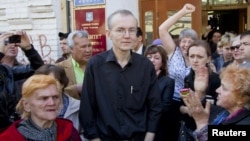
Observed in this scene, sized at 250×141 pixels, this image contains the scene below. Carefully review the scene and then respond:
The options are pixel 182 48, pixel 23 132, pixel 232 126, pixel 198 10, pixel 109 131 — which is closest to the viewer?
pixel 232 126

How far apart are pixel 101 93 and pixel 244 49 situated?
167 cm

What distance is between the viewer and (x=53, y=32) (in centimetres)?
827

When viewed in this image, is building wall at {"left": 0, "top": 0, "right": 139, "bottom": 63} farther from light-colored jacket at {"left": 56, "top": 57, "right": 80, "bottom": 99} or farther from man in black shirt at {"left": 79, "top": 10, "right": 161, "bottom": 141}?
man in black shirt at {"left": 79, "top": 10, "right": 161, "bottom": 141}

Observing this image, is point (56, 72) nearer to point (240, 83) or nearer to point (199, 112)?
point (199, 112)

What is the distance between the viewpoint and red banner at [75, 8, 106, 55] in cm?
739

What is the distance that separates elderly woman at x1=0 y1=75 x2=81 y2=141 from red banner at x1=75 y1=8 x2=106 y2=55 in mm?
4528

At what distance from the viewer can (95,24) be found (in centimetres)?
747

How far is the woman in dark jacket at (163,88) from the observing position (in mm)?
3799

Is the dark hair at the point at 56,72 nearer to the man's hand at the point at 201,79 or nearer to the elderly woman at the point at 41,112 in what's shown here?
the elderly woman at the point at 41,112

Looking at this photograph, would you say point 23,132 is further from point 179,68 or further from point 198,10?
point 198,10

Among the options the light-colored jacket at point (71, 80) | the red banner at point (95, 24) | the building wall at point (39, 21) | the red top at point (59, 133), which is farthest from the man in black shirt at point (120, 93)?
the building wall at point (39, 21)

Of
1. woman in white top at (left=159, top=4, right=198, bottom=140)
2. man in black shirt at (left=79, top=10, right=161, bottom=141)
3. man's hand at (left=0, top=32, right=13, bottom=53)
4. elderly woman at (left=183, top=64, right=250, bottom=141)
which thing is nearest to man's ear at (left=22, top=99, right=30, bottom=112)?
man in black shirt at (left=79, top=10, right=161, bottom=141)

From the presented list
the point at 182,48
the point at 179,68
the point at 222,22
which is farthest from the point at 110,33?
the point at 222,22

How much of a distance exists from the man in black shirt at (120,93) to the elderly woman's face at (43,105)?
32 centimetres
